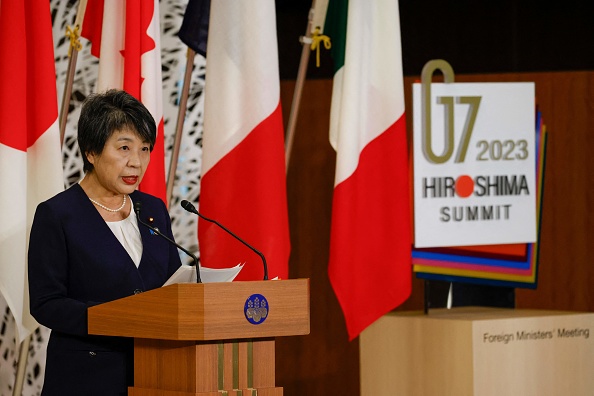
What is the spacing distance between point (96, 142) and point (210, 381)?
0.70 metres

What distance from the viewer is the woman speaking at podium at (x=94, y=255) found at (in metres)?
2.45

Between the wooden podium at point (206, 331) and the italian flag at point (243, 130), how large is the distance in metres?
1.57

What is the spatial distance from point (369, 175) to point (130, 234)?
5.37ft

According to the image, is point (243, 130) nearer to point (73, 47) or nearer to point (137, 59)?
point (137, 59)

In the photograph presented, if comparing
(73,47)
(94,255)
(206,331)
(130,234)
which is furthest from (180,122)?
(206,331)

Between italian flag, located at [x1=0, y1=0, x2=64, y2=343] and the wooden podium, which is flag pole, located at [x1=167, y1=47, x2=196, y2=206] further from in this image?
the wooden podium

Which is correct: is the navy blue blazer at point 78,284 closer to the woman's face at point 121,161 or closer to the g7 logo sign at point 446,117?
the woman's face at point 121,161

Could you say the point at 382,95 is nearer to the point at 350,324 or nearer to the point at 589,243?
the point at 350,324

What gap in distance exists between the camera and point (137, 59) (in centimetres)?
384

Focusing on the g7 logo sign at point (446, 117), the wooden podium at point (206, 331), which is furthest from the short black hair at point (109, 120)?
the g7 logo sign at point (446, 117)

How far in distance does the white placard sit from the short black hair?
178cm

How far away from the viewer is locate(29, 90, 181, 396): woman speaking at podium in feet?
8.02

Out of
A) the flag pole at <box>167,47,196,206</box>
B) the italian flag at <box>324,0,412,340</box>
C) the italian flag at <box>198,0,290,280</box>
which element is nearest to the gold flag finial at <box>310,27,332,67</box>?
the italian flag at <box>324,0,412,340</box>

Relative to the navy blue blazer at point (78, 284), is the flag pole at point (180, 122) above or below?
above
